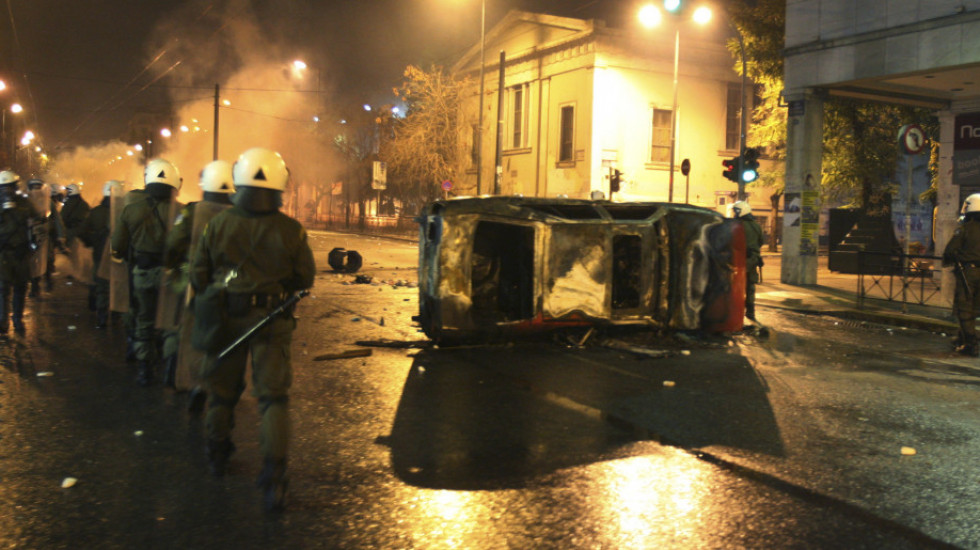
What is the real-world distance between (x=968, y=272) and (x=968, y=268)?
0.05 metres

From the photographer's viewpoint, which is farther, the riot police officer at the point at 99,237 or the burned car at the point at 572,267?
the riot police officer at the point at 99,237

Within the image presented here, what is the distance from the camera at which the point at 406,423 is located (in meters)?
5.76

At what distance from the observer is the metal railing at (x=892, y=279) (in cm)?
1373

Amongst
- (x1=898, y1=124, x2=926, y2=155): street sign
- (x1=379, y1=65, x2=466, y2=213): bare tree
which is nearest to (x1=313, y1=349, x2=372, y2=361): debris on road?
(x1=898, y1=124, x2=926, y2=155): street sign

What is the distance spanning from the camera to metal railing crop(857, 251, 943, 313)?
13727 mm

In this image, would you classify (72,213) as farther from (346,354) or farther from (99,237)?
(346,354)

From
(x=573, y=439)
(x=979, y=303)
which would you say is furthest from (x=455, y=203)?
(x=979, y=303)

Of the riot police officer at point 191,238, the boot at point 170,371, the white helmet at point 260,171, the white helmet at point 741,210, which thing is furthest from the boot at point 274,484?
the white helmet at point 741,210

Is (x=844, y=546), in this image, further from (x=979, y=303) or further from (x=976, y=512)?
(x=979, y=303)

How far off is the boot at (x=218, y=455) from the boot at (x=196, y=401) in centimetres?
139

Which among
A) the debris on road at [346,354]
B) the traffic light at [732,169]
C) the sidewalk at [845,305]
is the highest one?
the traffic light at [732,169]

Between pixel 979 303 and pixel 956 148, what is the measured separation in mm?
11370

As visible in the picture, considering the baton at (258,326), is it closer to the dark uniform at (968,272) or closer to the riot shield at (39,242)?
the riot shield at (39,242)

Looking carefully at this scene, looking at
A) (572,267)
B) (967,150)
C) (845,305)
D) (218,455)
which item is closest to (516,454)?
(218,455)
